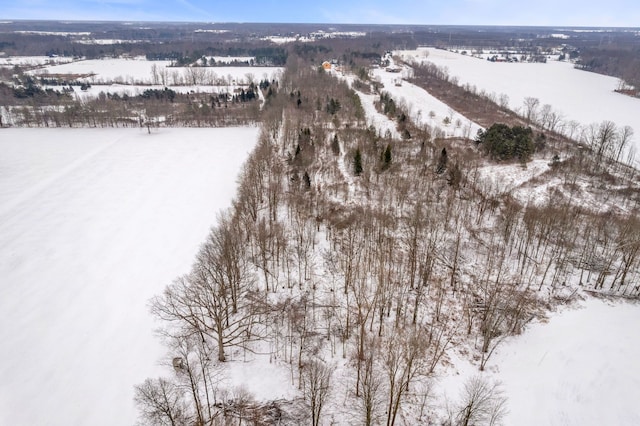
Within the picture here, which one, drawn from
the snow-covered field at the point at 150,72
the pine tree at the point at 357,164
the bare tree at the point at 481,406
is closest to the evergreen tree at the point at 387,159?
the pine tree at the point at 357,164

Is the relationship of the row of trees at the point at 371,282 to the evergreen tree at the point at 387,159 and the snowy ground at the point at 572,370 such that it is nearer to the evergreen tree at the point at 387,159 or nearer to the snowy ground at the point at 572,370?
the evergreen tree at the point at 387,159

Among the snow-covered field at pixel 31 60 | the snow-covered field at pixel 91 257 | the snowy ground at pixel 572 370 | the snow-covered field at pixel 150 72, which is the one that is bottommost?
the snow-covered field at pixel 91 257

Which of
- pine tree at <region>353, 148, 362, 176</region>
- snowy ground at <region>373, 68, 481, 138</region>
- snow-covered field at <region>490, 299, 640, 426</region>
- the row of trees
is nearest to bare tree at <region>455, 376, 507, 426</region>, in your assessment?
the row of trees

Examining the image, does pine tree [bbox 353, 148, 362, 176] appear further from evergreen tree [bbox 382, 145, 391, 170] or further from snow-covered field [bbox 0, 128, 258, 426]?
snow-covered field [bbox 0, 128, 258, 426]

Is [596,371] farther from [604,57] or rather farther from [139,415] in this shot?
[604,57]

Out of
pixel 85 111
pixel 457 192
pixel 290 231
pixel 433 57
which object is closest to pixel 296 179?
pixel 290 231

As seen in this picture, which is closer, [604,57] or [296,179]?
[296,179]

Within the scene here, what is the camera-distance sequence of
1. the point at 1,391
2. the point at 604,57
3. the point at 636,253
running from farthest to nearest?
the point at 604,57, the point at 636,253, the point at 1,391
